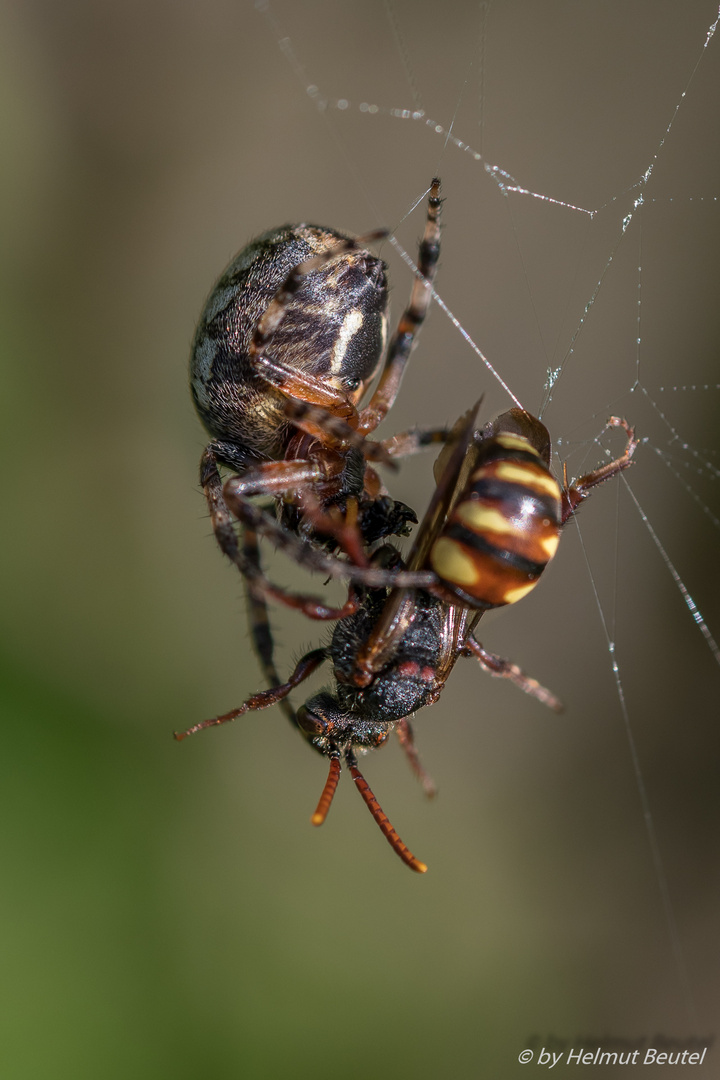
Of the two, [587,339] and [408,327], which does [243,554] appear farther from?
[587,339]

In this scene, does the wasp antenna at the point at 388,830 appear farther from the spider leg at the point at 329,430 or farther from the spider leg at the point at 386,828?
the spider leg at the point at 329,430

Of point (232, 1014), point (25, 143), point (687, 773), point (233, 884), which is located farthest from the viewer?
point (25, 143)

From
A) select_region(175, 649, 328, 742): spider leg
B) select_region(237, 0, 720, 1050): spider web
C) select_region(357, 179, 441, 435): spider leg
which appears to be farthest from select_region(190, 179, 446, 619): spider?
select_region(237, 0, 720, 1050): spider web

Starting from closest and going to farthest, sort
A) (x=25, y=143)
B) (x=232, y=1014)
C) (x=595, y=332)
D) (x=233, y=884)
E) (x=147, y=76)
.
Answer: (x=232, y=1014) → (x=233, y=884) → (x=595, y=332) → (x=25, y=143) → (x=147, y=76)

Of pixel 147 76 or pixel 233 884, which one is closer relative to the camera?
pixel 233 884

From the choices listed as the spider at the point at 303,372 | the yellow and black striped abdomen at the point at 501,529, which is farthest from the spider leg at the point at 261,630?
the yellow and black striped abdomen at the point at 501,529

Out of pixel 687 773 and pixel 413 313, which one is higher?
pixel 413 313

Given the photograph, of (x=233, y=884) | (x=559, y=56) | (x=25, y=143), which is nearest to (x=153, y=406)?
(x=25, y=143)

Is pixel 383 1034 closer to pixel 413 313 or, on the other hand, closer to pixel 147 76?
pixel 413 313
